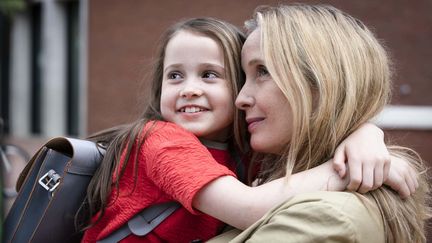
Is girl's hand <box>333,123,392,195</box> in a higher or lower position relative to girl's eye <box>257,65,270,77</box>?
lower

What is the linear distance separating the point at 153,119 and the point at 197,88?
23cm

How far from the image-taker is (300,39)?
176cm

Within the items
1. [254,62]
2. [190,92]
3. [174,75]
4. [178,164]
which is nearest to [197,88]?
[190,92]

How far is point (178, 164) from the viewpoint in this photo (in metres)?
→ 1.77

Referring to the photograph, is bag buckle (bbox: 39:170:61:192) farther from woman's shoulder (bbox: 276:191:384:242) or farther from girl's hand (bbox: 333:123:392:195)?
girl's hand (bbox: 333:123:392:195)

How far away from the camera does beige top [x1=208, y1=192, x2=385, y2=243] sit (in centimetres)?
144

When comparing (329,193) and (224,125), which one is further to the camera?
(224,125)

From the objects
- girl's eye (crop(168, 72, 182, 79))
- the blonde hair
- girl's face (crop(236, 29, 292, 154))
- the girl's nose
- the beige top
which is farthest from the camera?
girl's eye (crop(168, 72, 182, 79))

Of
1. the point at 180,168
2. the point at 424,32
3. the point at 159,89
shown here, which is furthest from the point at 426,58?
the point at 180,168

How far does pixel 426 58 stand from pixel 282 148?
7.30 meters

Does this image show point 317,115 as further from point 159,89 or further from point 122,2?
point 122,2

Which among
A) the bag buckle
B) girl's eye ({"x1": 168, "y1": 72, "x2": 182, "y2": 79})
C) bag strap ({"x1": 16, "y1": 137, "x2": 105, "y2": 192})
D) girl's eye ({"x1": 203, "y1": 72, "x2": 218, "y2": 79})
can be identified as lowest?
the bag buckle

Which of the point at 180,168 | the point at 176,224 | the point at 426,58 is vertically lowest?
the point at 426,58

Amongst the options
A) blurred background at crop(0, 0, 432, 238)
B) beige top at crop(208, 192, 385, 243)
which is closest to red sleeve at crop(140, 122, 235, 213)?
beige top at crop(208, 192, 385, 243)
